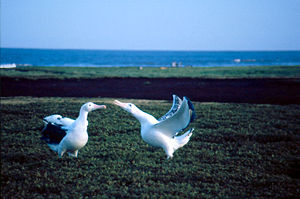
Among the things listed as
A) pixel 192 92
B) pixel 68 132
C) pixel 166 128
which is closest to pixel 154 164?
pixel 166 128

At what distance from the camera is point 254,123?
1026 cm

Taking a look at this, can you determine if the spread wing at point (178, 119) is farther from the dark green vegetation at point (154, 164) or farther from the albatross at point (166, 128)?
the dark green vegetation at point (154, 164)

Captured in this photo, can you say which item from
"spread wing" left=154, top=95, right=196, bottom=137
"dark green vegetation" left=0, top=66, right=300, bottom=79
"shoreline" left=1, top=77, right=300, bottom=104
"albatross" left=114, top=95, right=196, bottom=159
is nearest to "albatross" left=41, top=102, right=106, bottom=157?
"albatross" left=114, top=95, right=196, bottom=159

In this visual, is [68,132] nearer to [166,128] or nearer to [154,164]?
[154,164]

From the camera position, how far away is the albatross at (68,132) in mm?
6223

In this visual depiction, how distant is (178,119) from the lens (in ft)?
19.8

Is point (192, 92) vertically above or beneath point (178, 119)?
beneath

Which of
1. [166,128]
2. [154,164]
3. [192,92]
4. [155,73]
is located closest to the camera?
[166,128]

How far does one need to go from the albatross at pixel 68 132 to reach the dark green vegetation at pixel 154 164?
433 millimetres

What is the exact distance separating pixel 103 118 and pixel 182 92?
8747 millimetres

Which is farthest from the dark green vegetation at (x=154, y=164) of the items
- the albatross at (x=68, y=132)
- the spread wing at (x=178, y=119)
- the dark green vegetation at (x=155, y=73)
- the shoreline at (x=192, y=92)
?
the dark green vegetation at (x=155, y=73)

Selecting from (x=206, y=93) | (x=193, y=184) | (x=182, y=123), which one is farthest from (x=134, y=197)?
(x=206, y=93)

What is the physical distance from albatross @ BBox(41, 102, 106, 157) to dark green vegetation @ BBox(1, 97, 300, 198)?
0.43 meters

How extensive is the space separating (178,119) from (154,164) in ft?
3.84
